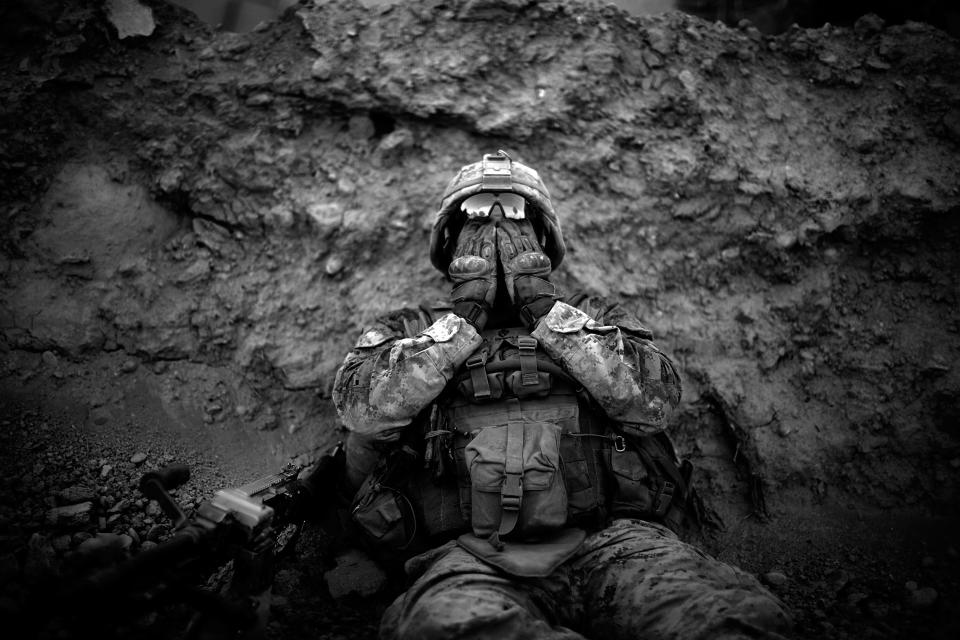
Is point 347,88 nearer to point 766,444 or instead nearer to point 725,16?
point 725,16

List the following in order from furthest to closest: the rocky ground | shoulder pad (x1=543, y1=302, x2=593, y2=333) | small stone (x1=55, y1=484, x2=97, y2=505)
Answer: the rocky ground → shoulder pad (x1=543, y1=302, x2=593, y2=333) → small stone (x1=55, y1=484, x2=97, y2=505)

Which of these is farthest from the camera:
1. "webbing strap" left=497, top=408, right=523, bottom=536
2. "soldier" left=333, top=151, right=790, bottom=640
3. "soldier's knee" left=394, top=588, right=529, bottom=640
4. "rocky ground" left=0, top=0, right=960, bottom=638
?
"rocky ground" left=0, top=0, right=960, bottom=638

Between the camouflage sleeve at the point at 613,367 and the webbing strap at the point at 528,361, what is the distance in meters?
0.06

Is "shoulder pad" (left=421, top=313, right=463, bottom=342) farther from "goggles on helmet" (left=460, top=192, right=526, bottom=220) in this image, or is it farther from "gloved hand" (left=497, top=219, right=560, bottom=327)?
"goggles on helmet" (left=460, top=192, right=526, bottom=220)

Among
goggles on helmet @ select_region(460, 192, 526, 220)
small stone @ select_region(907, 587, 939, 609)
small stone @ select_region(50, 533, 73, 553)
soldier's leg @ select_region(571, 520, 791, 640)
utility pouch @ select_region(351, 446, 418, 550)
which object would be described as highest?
goggles on helmet @ select_region(460, 192, 526, 220)

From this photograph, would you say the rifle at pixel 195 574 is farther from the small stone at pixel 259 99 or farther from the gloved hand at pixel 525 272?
the small stone at pixel 259 99

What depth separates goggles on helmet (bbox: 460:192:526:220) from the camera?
3.32 meters

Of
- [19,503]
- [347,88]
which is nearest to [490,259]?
[347,88]

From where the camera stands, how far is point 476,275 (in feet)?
10.0

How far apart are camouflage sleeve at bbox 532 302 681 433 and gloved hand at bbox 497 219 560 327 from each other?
12 centimetres

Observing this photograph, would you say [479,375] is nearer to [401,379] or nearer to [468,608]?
[401,379]

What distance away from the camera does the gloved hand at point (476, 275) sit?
2975 millimetres

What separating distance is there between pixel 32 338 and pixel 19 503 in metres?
1.09

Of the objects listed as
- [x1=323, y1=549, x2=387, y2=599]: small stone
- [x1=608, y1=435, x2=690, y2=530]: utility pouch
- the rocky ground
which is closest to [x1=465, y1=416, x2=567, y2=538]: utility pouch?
[x1=608, y1=435, x2=690, y2=530]: utility pouch
